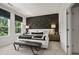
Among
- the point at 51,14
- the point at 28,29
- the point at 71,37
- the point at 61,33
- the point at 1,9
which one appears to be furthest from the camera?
the point at 61,33

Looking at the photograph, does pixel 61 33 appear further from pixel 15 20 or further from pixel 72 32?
pixel 15 20

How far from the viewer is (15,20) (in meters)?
2.61

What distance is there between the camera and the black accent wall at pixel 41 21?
8.57 ft

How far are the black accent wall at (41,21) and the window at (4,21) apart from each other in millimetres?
587

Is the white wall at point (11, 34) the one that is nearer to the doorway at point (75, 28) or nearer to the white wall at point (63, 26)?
the white wall at point (63, 26)

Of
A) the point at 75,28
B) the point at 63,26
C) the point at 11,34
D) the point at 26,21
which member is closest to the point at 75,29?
the point at 75,28

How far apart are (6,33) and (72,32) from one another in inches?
84.1

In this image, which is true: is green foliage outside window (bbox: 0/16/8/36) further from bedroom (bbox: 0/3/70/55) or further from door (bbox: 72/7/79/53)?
door (bbox: 72/7/79/53)

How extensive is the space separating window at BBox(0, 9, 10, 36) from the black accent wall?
59cm

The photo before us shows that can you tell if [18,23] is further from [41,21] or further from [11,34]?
[41,21]

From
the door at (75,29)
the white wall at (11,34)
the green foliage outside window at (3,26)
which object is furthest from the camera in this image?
the door at (75,29)

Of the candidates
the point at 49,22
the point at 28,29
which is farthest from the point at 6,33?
the point at 49,22

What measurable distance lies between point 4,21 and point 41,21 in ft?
3.46

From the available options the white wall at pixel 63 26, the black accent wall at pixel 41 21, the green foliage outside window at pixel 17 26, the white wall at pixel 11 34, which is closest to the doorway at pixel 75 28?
the white wall at pixel 63 26
